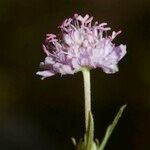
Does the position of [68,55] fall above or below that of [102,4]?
below

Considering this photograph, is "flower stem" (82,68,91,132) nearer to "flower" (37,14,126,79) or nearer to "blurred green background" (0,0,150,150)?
"flower" (37,14,126,79)

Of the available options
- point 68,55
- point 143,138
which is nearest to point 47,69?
point 68,55

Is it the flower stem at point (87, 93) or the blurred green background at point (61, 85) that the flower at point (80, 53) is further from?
the blurred green background at point (61, 85)

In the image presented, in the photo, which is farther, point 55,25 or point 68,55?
point 55,25

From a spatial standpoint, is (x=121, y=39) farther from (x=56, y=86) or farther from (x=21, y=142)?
(x=21, y=142)

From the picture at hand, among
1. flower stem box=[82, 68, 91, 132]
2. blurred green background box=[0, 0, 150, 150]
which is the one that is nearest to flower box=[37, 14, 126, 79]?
flower stem box=[82, 68, 91, 132]

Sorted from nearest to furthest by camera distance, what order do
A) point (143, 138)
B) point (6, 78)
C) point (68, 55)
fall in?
point (68, 55), point (143, 138), point (6, 78)

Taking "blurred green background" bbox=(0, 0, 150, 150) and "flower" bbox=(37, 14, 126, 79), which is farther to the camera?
"blurred green background" bbox=(0, 0, 150, 150)

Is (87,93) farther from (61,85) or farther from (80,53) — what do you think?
(61,85)
